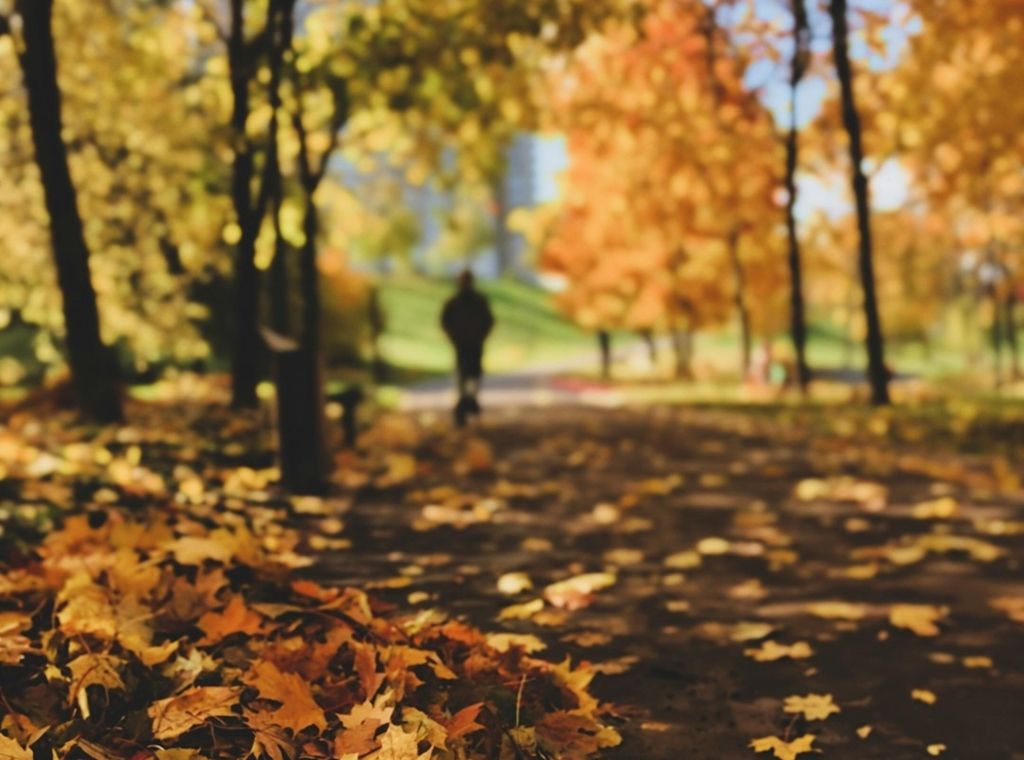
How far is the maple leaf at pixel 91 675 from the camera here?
293 cm

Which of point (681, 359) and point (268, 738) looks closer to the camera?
point (268, 738)

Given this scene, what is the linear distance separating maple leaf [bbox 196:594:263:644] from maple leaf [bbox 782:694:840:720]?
2.03m

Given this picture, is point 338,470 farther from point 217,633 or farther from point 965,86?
point 965,86

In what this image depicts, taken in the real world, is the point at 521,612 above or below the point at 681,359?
below

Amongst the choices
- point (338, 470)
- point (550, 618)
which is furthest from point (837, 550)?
point (338, 470)

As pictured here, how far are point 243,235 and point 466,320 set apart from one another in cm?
287

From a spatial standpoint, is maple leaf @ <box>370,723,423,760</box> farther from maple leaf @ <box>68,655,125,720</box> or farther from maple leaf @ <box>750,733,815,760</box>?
maple leaf @ <box>750,733,815,760</box>

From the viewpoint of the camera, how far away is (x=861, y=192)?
1425 centimetres

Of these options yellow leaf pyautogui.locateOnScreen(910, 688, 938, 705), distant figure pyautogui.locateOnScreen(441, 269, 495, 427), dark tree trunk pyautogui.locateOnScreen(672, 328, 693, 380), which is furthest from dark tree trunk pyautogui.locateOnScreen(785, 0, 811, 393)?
dark tree trunk pyautogui.locateOnScreen(672, 328, 693, 380)

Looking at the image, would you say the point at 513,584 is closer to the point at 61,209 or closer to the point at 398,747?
the point at 398,747

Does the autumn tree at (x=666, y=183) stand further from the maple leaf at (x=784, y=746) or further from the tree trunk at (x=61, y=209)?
the maple leaf at (x=784, y=746)

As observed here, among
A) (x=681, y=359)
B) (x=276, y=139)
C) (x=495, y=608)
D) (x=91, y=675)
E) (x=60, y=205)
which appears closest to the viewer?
(x=91, y=675)

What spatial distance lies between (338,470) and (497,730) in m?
5.89

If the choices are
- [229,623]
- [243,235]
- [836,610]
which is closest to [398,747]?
[229,623]
